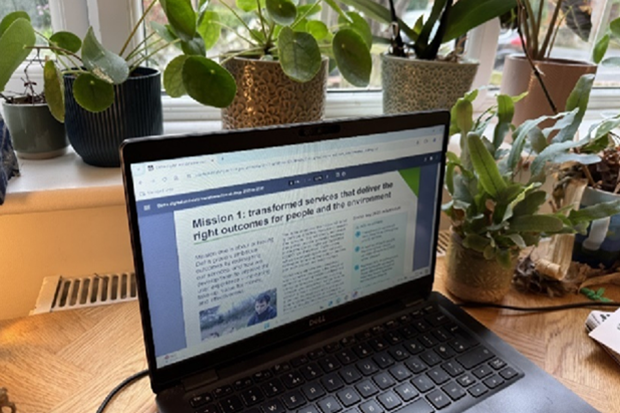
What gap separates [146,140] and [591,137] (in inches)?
25.2

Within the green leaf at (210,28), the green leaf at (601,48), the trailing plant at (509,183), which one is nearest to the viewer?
the trailing plant at (509,183)

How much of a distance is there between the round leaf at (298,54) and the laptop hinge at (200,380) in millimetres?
381

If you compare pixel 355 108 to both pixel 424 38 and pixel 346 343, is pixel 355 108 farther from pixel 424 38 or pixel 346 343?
pixel 346 343

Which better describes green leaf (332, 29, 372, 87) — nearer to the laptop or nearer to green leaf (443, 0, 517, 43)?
the laptop

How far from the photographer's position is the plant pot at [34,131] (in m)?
0.77

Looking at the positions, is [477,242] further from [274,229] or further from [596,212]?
[274,229]

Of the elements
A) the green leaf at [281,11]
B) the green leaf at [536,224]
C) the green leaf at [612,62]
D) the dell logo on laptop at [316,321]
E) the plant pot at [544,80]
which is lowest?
the dell logo on laptop at [316,321]

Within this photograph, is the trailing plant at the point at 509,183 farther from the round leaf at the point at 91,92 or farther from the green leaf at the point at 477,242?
the round leaf at the point at 91,92

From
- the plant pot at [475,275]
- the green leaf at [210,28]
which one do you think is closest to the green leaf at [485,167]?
the plant pot at [475,275]

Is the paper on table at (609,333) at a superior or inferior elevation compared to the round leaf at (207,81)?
inferior

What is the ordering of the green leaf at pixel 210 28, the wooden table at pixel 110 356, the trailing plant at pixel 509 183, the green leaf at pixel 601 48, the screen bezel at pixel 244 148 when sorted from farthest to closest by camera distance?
the green leaf at pixel 601 48, the green leaf at pixel 210 28, the trailing plant at pixel 509 183, the wooden table at pixel 110 356, the screen bezel at pixel 244 148

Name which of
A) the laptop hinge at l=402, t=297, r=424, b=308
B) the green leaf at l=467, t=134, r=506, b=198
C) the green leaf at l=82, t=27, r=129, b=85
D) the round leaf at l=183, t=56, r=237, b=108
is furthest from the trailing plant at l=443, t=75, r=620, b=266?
the green leaf at l=82, t=27, r=129, b=85

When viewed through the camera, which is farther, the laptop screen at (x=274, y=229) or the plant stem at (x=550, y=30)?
the plant stem at (x=550, y=30)

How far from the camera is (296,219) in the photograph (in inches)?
23.0
